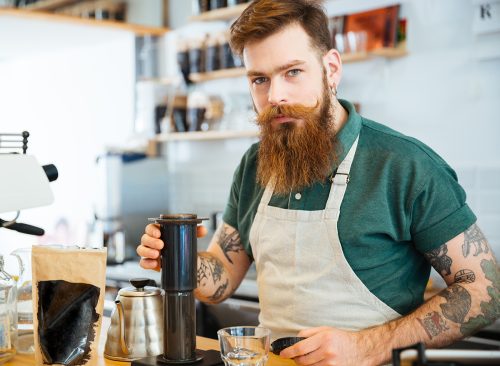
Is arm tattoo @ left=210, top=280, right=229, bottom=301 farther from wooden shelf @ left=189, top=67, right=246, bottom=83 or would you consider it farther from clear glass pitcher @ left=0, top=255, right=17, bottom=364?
wooden shelf @ left=189, top=67, right=246, bottom=83

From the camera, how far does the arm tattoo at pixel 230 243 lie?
6.97ft

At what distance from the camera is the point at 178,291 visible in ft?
4.93

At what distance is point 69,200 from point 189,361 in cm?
389

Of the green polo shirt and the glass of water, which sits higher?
the green polo shirt

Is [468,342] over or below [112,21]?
below

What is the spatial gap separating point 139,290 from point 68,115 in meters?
3.80

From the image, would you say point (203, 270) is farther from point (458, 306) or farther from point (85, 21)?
point (85, 21)

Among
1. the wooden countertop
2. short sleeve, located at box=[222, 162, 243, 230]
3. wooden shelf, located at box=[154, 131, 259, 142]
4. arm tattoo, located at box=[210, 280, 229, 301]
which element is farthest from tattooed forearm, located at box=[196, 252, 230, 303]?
wooden shelf, located at box=[154, 131, 259, 142]

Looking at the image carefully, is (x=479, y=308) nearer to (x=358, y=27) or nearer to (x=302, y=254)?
(x=302, y=254)

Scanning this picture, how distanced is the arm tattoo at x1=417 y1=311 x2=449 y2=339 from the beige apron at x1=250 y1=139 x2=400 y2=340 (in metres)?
0.13

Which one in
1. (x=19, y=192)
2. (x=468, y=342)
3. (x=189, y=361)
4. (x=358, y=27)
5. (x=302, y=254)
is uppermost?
(x=358, y=27)

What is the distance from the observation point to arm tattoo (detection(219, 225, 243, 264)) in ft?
6.97

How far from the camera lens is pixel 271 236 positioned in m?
1.95

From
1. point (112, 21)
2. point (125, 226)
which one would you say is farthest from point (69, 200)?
point (112, 21)
